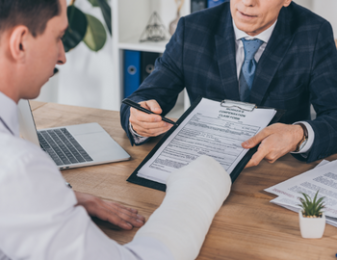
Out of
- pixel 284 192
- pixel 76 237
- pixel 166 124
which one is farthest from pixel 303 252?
pixel 166 124

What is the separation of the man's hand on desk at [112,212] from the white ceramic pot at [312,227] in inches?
13.0

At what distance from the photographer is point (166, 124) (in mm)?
1187

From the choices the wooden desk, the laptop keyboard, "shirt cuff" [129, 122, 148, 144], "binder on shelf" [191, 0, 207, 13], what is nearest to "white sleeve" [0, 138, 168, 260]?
the wooden desk

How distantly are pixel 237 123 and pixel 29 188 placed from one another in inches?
27.9

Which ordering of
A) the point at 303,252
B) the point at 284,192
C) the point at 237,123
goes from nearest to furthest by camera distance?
the point at 303,252
the point at 284,192
the point at 237,123

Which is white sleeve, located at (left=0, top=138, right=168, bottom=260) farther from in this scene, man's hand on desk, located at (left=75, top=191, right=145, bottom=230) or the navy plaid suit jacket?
the navy plaid suit jacket

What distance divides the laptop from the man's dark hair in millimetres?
389

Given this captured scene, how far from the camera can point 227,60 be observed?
146 cm

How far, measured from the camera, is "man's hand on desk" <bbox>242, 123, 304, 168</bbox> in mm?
1017

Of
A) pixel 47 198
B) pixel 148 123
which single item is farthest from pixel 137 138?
pixel 47 198

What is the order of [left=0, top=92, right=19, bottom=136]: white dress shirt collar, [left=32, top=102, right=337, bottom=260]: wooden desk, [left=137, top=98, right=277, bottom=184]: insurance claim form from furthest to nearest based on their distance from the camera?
[left=137, top=98, right=277, bottom=184]: insurance claim form, [left=32, top=102, right=337, bottom=260]: wooden desk, [left=0, top=92, right=19, bottom=136]: white dress shirt collar

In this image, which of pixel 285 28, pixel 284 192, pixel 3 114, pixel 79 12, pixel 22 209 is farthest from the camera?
pixel 79 12

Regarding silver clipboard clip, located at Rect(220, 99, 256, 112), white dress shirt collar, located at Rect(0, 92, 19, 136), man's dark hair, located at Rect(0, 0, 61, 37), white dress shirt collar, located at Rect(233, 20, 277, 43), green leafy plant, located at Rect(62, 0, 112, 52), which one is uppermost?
man's dark hair, located at Rect(0, 0, 61, 37)

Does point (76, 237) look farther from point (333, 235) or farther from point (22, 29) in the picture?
point (333, 235)
